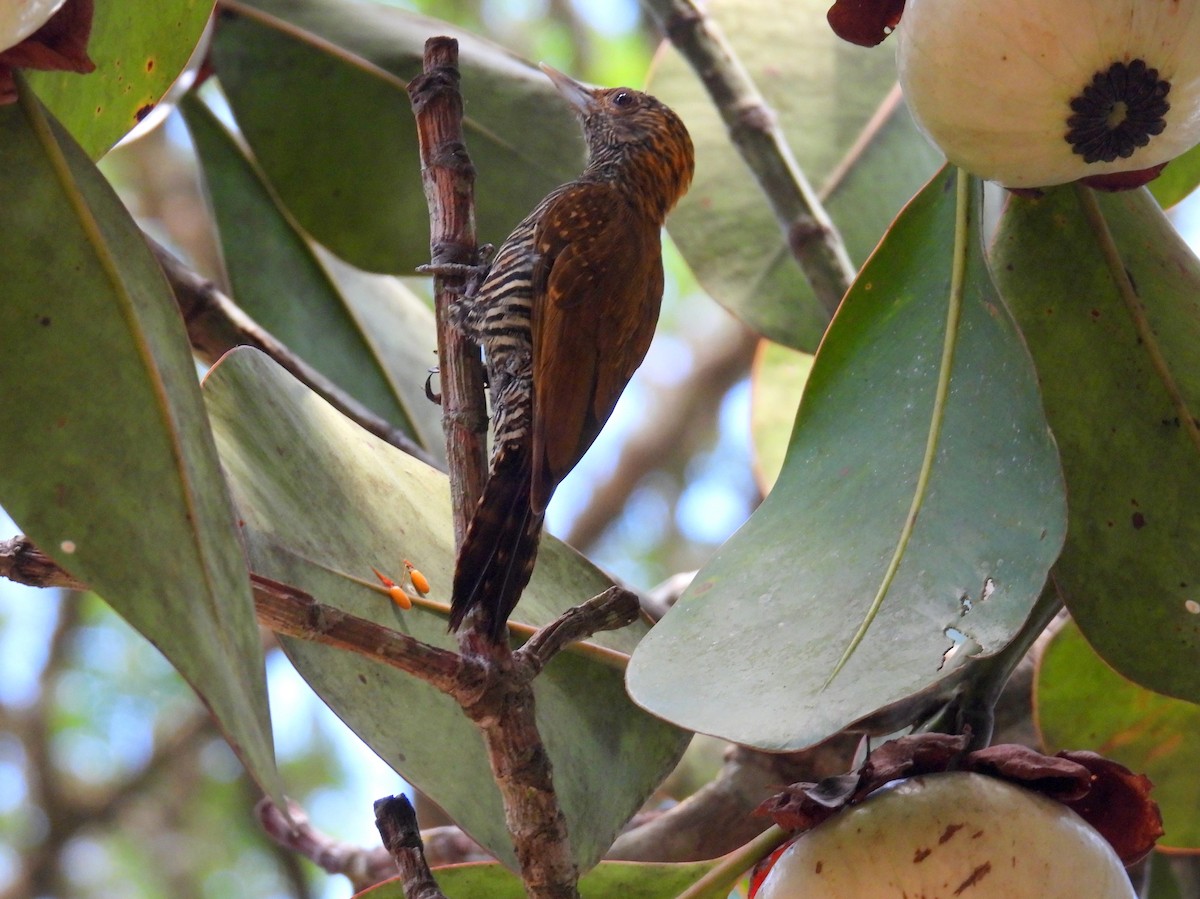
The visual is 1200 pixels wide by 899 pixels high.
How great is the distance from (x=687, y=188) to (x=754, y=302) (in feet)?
1.08

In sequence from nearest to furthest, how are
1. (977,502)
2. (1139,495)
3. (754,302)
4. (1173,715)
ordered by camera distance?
(977,502)
(1139,495)
(1173,715)
(754,302)

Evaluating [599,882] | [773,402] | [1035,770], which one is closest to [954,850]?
[1035,770]

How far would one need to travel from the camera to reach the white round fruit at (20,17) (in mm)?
775

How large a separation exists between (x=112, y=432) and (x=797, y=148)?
4.61 ft

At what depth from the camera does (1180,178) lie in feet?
5.00

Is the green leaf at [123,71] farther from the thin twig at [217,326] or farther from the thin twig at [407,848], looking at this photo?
the thin twig at [407,848]

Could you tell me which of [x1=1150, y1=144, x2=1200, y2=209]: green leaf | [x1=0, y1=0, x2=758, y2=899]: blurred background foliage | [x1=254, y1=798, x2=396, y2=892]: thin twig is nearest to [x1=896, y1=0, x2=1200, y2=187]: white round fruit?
[x1=1150, y1=144, x2=1200, y2=209]: green leaf

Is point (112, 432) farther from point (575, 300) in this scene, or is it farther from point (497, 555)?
point (575, 300)

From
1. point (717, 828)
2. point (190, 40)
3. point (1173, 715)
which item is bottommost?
point (1173, 715)

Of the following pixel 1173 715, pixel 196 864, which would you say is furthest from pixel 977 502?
pixel 196 864

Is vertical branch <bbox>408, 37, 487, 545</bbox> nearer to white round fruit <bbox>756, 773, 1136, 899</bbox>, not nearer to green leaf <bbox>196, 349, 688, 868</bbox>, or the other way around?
green leaf <bbox>196, 349, 688, 868</bbox>

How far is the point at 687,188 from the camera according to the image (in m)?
2.04

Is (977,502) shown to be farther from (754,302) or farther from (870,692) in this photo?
(754,302)

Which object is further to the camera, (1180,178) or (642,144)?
(642,144)
